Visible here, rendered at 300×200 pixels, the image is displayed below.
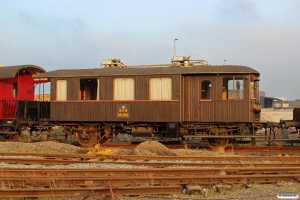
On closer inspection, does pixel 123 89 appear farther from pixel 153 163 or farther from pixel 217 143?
pixel 153 163

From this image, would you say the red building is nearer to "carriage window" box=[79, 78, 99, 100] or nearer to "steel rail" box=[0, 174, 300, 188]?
"carriage window" box=[79, 78, 99, 100]

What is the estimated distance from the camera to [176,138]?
15.5 meters

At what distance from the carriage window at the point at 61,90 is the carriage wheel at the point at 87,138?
6.45 ft

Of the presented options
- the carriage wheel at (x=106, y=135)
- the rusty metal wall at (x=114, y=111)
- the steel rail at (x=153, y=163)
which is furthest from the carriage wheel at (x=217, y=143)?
the carriage wheel at (x=106, y=135)

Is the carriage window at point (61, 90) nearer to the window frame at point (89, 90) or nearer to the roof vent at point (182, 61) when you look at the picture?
the window frame at point (89, 90)

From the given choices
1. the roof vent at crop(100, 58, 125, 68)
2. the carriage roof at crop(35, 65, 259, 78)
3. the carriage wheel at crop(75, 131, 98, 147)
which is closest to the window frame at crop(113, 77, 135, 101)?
the carriage roof at crop(35, 65, 259, 78)

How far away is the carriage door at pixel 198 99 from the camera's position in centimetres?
1511

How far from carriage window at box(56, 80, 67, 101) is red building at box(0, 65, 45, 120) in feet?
5.55

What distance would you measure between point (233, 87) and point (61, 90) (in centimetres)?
816

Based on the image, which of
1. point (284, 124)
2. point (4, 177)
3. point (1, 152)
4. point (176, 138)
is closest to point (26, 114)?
point (1, 152)

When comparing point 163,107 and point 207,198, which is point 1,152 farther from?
point 207,198

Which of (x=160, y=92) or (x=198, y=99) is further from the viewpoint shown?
(x=160, y=92)

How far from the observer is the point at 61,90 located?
16547 mm

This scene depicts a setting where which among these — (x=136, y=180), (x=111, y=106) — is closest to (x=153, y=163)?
(x=136, y=180)
